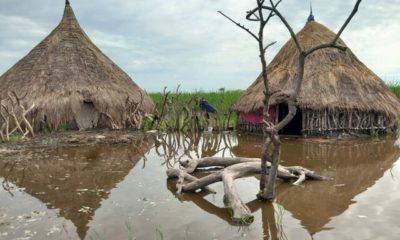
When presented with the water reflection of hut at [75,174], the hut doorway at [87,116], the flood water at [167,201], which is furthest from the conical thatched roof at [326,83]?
the hut doorway at [87,116]

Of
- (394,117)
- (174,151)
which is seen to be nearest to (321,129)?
(394,117)

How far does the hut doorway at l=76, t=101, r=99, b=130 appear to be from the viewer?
16484mm

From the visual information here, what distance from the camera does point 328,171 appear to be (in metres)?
8.55

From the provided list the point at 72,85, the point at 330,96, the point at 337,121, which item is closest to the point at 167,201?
the point at 330,96

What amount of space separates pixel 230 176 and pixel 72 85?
11.0 metres

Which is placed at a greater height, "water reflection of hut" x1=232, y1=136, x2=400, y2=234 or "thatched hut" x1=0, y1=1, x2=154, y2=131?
"thatched hut" x1=0, y1=1, x2=154, y2=131

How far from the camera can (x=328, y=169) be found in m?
8.76

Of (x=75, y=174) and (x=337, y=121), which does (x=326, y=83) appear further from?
(x=75, y=174)

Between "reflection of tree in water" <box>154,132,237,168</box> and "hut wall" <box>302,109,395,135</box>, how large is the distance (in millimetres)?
2511

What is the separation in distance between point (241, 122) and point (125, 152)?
6294mm

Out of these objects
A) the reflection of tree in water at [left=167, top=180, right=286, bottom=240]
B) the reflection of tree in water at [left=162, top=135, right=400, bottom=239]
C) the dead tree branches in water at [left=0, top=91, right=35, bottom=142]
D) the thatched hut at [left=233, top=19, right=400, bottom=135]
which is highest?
the thatched hut at [left=233, top=19, right=400, bottom=135]

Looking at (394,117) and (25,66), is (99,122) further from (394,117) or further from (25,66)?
(394,117)

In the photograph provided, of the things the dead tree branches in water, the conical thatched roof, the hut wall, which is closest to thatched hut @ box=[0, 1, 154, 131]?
the dead tree branches in water

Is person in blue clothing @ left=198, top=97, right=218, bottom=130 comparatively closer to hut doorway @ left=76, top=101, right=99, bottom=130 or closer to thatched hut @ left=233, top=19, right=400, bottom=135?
thatched hut @ left=233, top=19, right=400, bottom=135
